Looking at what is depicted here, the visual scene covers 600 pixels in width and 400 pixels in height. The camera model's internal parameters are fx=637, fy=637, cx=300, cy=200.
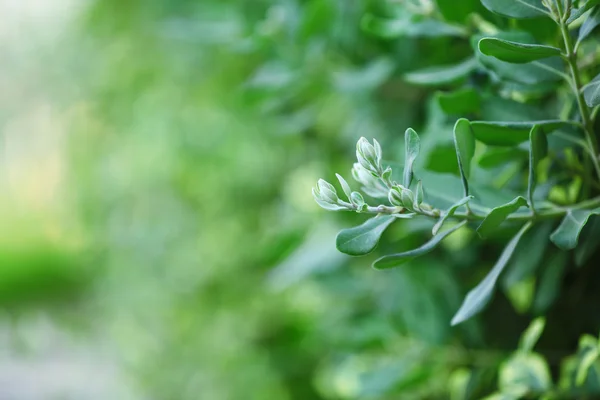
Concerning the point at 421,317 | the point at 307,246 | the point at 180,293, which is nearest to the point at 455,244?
the point at 421,317

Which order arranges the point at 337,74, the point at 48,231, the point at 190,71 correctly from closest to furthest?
1. the point at 337,74
2. the point at 190,71
3. the point at 48,231

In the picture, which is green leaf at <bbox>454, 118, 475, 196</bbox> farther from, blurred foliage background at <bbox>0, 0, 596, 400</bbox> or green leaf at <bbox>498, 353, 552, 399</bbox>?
green leaf at <bbox>498, 353, 552, 399</bbox>

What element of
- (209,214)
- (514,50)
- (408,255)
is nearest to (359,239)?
(408,255)

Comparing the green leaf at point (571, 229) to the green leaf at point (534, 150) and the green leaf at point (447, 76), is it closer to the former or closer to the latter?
the green leaf at point (534, 150)

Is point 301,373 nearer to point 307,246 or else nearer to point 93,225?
point 307,246

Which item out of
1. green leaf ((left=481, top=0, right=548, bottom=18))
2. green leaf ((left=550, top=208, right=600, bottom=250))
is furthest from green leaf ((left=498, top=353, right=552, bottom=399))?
green leaf ((left=481, top=0, right=548, bottom=18))
